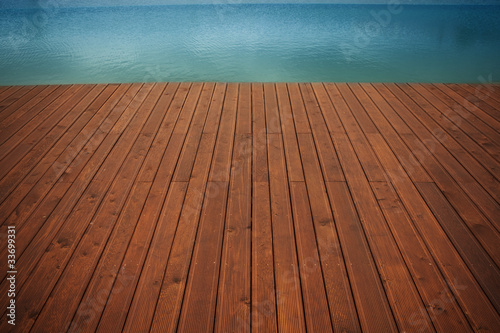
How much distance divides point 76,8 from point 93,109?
12.9m

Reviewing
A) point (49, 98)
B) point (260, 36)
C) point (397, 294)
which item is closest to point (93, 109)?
point (49, 98)

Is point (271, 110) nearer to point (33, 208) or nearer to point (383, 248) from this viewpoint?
point (383, 248)

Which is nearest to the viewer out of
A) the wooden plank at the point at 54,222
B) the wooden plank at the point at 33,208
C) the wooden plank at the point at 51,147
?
the wooden plank at the point at 54,222

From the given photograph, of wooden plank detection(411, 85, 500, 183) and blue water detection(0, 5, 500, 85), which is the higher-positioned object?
blue water detection(0, 5, 500, 85)

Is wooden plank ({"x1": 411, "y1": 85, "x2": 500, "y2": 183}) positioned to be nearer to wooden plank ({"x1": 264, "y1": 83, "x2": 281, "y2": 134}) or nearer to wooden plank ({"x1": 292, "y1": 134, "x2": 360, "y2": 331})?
wooden plank ({"x1": 292, "y1": 134, "x2": 360, "y2": 331})

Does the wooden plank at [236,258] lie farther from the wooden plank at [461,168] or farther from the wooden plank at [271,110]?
the wooden plank at [461,168]

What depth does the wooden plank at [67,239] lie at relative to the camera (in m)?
0.99

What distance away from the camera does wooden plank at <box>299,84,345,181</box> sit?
1.59m

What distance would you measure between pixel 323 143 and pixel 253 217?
839 millimetres

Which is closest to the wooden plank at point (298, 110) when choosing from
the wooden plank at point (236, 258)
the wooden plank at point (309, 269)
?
the wooden plank at point (236, 258)

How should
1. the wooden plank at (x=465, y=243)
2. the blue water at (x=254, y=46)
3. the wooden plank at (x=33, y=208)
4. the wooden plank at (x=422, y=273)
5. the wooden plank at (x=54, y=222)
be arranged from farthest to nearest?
the blue water at (x=254, y=46) < the wooden plank at (x=33, y=208) < the wooden plank at (x=54, y=222) < the wooden plank at (x=465, y=243) < the wooden plank at (x=422, y=273)

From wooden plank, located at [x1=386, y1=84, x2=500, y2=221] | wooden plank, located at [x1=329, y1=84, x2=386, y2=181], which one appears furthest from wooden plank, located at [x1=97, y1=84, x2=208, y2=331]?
wooden plank, located at [x1=386, y1=84, x2=500, y2=221]

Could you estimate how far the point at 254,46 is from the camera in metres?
6.20

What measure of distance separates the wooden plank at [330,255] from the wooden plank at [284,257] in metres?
0.09
